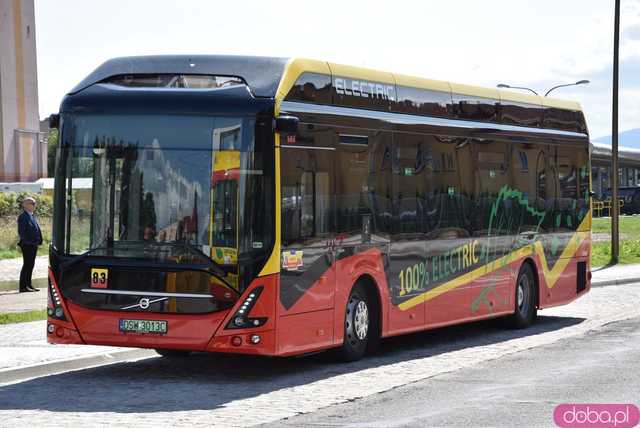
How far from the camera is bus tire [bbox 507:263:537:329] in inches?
744

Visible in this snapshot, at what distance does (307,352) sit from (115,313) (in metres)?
1.89

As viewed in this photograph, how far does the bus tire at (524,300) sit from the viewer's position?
18906 mm

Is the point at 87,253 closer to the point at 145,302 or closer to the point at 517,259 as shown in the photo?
the point at 145,302

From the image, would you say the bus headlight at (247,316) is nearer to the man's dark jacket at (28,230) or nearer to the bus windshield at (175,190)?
the bus windshield at (175,190)

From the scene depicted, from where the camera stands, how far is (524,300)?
19.2 m

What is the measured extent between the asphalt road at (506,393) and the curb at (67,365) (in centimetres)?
353

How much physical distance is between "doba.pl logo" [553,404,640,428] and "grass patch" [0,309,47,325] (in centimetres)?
960

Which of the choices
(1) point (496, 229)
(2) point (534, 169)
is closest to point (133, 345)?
(1) point (496, 229)

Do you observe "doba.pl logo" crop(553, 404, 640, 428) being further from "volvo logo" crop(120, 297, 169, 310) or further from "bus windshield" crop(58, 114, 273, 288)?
"volvo logo" crop(120, 297, 169, 310)

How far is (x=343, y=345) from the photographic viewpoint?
14.1m

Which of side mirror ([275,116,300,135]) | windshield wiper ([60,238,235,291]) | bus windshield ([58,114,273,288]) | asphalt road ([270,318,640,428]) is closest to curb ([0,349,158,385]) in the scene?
windshield wiper ([60,238,235,291])

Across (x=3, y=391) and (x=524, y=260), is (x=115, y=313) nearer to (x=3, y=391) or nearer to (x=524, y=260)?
(x=3, y=391)

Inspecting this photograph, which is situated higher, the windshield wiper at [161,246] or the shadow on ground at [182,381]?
the windshield wiper at [161,246]

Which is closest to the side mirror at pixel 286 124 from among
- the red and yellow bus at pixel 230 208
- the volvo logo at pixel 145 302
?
the red and yellow bus at pixel 230 208
